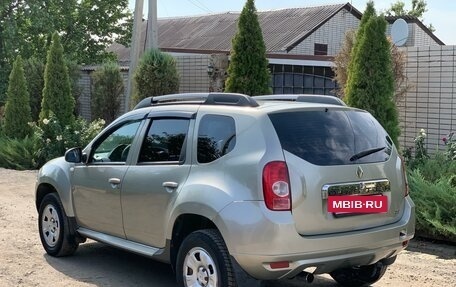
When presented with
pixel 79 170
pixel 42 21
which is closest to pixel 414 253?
pixel 79 170

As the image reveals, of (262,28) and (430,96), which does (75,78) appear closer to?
(430,96)

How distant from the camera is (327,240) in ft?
14.6

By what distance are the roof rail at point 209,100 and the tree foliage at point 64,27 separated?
1740 cm

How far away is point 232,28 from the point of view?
102 feet

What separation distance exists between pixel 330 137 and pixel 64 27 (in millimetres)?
22471

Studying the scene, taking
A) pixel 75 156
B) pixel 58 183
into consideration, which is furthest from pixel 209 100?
pixel 58 183

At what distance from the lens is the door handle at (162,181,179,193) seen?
5.01 meters

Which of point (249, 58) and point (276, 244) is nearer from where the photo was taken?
point (276, 244)

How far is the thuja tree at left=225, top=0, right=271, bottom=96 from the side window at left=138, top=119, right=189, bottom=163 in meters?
5.65

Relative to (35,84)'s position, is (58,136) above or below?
below

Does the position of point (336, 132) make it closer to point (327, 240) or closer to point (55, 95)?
point (327, 240)

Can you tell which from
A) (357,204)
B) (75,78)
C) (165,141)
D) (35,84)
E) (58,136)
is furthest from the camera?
(75,78)

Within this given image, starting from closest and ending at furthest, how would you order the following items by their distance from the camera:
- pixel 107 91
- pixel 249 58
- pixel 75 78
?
pixel 249 58 → pixel 107 91 → pixel 75 78

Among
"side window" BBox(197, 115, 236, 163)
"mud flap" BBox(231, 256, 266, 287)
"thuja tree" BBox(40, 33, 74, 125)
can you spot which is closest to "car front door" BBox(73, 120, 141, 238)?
"side window" BBox(197, 115, 236, 163)
